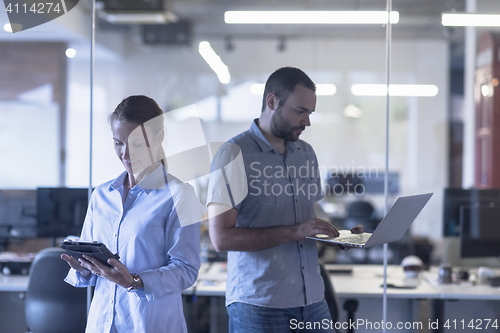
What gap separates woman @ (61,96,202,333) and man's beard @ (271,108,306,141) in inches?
19.9

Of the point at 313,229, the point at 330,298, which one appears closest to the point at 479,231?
the point at 330,298

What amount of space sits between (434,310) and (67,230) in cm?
248

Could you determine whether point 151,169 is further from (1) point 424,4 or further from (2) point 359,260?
(2) point 359,260

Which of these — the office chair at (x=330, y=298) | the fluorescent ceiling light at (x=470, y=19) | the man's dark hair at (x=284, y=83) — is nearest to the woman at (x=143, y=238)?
the man's dark hair at (x=284, y=83)

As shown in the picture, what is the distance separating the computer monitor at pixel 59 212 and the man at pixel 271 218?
147cm

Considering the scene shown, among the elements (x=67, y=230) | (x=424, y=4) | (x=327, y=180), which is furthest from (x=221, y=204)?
(x=424, y=4)

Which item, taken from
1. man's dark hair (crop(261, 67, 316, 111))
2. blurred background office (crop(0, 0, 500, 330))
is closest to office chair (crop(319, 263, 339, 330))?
blurred background office (crop(0, 0, 500, 330))

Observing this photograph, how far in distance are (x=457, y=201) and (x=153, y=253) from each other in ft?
8.87

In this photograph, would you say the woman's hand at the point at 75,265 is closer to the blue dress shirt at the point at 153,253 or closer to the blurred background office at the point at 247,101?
the blue dress shirt at the point at 153,253

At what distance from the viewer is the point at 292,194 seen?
2.01m

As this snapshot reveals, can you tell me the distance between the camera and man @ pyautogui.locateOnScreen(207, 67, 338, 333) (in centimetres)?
187

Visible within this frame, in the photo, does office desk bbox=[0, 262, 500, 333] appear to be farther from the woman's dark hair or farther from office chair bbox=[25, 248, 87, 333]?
the woman's dark hair

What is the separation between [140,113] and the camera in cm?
171

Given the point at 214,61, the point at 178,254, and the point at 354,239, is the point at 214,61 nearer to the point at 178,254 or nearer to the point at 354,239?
the point at 354,239
